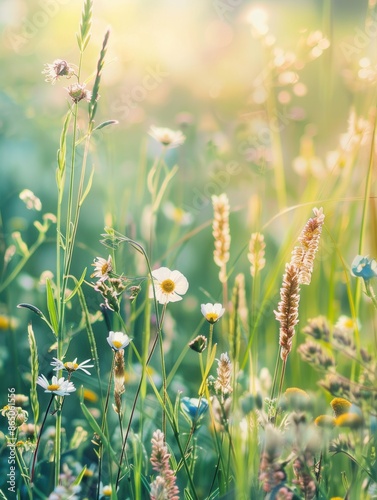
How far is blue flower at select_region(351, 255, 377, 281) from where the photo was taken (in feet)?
2.50

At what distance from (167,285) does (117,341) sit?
0.36ft

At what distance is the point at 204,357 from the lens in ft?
4.64

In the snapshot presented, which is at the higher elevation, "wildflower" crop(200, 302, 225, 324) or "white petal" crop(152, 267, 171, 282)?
"white petal" crop(152, 267, 171, 282)

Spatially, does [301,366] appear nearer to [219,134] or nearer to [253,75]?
[219,134]

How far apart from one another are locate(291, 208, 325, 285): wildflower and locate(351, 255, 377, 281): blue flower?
0.05 metres

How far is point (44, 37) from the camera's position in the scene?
2209mm

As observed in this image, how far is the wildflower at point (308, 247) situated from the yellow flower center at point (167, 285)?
171 mm

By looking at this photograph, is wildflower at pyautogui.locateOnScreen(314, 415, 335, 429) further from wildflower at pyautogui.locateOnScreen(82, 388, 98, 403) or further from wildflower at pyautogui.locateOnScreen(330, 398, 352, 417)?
wildflower at pyautogui.locateOnScreen(82, 388, 98, 403)

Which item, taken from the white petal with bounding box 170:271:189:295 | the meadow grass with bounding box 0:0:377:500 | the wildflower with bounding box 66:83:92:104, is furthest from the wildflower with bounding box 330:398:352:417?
the wildflower with bounding box 66:83:92:104

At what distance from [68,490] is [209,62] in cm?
160

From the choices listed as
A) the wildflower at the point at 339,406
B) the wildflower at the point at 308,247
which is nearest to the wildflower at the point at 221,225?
the wildflower at the point at 308,247

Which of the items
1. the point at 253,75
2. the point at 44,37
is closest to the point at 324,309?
the point at 253,75

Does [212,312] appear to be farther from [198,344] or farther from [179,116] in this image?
[179,116]

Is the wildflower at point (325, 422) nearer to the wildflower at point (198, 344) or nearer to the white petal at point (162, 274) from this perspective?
the wildflower at point (198, 344)
